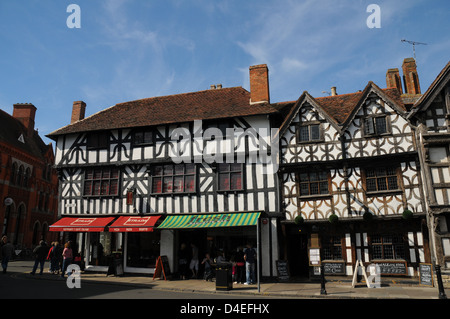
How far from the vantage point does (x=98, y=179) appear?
57.8 feet

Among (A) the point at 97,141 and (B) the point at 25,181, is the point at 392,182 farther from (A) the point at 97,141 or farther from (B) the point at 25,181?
(B) the point at 25,181

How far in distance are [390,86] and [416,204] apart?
7412mm

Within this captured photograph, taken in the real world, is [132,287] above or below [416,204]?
below

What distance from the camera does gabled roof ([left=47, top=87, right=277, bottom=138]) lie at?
1656 centimetres

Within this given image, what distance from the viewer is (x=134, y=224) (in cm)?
1555

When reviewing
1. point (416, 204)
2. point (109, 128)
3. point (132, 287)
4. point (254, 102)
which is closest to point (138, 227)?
point (132, 287)

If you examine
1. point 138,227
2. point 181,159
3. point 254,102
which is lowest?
point 138,227

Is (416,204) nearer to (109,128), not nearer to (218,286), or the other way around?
(218,286)

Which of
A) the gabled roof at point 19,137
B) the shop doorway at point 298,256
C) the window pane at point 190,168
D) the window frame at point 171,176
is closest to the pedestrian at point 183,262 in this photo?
the window frame at point 171,176

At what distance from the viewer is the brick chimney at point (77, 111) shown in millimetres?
20172

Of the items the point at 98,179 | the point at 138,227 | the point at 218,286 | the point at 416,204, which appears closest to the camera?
the point at 218,286

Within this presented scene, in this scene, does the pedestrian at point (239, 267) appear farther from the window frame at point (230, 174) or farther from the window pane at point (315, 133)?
the window pane at point (315, 133)

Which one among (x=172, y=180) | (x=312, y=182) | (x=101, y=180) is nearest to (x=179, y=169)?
(x=172, y=180)

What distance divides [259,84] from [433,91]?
25.4ft
